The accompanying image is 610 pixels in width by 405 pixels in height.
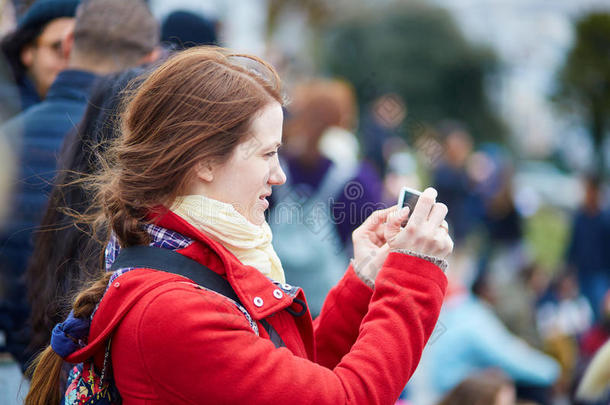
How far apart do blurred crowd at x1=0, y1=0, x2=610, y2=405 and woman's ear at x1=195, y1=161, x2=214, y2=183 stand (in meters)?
0.40

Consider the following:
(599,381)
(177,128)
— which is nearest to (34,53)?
(177,128)

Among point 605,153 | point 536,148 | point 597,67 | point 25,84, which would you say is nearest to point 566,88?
point 597,67

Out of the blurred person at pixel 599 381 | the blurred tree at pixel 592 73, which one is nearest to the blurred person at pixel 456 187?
the blurred person at pixel 599 381

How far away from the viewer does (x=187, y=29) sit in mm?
3098

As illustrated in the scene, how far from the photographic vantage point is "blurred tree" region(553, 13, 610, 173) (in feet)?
45.8

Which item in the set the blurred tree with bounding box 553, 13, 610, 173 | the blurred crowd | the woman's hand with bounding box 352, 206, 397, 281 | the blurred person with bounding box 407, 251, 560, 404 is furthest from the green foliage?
the woman's hand with bounding box 352, 206, 397, 281

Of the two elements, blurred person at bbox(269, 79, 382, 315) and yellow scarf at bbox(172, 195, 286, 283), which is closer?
yellow scarf at bbox(172, 195, 286, 283)

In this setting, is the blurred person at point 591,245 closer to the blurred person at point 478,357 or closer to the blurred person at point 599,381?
the blurred person at point 478,357

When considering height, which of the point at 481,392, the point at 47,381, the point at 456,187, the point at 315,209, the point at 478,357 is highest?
the point at 47,381

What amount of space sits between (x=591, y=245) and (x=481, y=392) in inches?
191

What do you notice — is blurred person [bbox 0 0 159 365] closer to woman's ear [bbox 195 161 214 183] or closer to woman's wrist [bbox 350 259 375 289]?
woman's ear [bbox 195 161 214 183]

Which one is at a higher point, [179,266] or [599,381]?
[179,266]

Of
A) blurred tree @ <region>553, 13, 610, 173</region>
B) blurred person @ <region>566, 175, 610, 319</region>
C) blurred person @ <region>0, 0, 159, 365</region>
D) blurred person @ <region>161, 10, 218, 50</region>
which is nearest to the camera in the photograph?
blurred person @ <region>0, 0, 159, 365</region>

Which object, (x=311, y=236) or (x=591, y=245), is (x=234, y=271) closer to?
(x=311, y=236)
